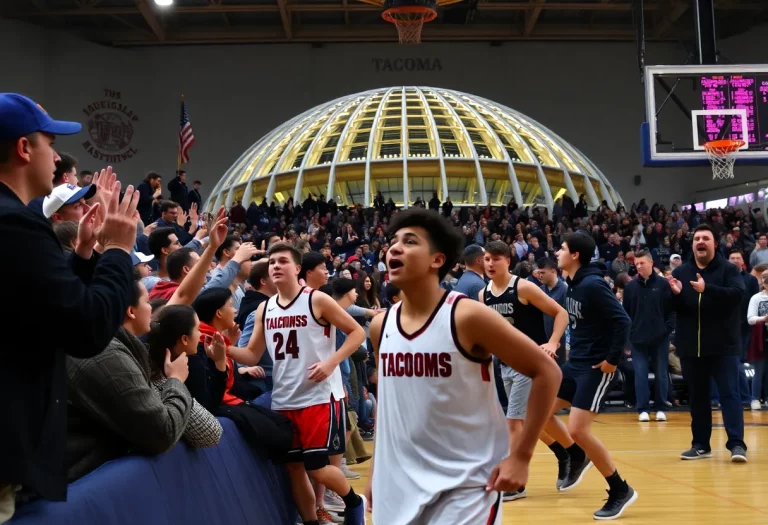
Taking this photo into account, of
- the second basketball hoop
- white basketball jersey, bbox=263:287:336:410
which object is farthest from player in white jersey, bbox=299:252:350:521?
the second basketball hoop

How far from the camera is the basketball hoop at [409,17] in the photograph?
2767 cm

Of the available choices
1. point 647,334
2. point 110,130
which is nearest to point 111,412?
point 647,334

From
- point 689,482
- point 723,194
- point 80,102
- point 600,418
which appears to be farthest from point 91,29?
point 689,482

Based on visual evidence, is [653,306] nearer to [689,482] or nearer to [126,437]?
[689,482]

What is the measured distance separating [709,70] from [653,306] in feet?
22.9

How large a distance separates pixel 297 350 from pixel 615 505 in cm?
251

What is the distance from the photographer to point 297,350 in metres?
6.07

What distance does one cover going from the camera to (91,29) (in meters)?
42.8

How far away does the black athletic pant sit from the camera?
8.73m

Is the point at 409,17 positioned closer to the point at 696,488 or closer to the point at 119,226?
the point at 696,488

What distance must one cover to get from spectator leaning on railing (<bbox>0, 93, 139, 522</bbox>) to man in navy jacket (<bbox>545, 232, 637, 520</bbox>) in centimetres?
474

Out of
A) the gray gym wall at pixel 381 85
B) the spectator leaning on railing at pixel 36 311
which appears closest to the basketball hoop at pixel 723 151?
the spectator leaning on railing at pixel 36 311

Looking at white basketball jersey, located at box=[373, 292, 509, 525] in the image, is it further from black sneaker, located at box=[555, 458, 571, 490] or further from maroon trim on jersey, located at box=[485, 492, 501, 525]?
black sneaker, located at box=[555, 458, 571, 490]

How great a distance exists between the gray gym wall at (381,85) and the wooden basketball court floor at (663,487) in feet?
113
